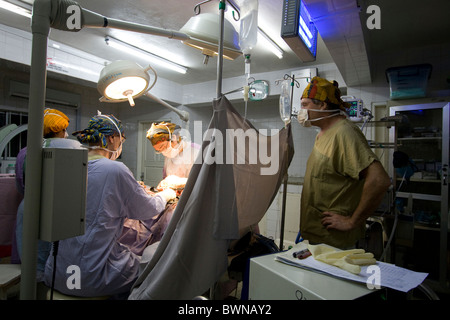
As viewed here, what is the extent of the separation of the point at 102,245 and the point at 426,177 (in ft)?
10.8

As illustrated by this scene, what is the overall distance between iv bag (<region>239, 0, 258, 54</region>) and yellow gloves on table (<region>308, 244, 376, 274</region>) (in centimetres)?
110

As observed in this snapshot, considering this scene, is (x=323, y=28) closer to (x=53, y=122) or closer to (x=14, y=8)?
(x=53, y=122)

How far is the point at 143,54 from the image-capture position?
3.83 metres

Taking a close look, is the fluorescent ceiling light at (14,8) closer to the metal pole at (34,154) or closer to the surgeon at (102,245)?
the surgeon at (102,245)

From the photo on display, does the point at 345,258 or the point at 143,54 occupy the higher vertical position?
the point at 143,54

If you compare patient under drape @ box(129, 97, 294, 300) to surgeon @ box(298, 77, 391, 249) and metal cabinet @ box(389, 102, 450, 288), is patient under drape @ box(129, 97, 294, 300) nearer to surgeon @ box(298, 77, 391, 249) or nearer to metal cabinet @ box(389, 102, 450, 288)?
surgeon @ box(298, 77, 391, 249)

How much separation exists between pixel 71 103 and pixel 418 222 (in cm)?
553

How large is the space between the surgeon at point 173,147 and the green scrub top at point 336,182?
62.1 inches

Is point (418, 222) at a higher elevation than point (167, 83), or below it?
below

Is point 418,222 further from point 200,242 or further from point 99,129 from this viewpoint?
point 99,129

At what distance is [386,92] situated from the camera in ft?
11.8

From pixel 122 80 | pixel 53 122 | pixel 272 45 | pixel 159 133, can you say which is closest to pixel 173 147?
pixel 159 133
